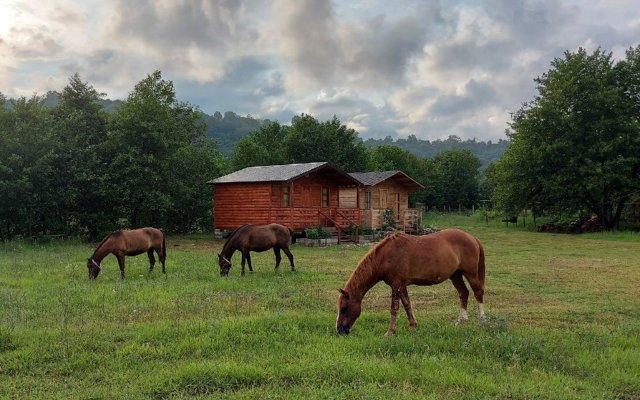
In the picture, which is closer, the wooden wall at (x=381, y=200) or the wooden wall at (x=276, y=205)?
the wooden wall at (x=276, y=205)

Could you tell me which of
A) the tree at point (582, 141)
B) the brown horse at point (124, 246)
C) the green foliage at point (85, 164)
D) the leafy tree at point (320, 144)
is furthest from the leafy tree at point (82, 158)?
the tree at point (582, 141)

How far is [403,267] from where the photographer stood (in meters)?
7.91

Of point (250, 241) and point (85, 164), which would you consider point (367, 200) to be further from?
point (250, 241)

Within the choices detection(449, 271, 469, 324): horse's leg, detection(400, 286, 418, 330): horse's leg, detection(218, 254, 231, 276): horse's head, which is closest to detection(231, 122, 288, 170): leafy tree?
detection(218, 254, 231, 276): horse's head

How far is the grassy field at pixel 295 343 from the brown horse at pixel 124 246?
1.83 ft

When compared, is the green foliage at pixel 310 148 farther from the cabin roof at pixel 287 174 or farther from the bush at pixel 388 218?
the bush at pixel 388 218

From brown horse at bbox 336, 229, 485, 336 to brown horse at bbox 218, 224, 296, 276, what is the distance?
23.0 feet

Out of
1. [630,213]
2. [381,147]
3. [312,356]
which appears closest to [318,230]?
[312,356]

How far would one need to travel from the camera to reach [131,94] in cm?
3119

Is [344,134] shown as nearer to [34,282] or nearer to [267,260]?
[267,260]

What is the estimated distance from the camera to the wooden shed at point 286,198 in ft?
95.9

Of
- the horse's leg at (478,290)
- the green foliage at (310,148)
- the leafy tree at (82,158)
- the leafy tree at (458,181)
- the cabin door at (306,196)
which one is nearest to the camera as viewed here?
the horse's leg at (478,290)

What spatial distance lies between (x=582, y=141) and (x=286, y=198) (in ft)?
74.6

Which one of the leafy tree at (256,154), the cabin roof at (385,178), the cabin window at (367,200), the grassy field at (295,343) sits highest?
the leafy tree at (256,154)
